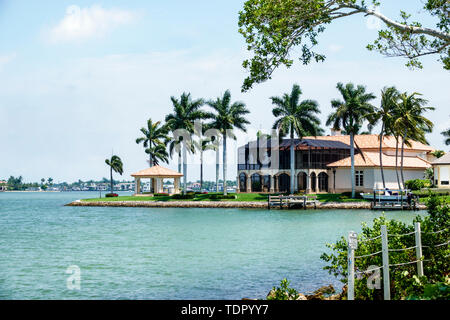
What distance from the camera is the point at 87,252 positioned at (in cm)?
2552

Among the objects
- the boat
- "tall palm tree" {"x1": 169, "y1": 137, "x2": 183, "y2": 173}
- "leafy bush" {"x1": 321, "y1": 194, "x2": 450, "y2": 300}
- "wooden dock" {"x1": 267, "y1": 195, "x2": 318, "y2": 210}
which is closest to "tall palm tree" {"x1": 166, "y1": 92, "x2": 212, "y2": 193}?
"tall palm tree" {"x1": 169, "y1": 137, "x2": 183, "y2": 173}

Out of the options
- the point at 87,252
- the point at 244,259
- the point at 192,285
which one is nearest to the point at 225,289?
the point at 192,285

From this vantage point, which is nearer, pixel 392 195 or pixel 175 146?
pixel 392 195

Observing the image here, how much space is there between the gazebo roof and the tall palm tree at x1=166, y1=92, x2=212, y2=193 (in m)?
2.79

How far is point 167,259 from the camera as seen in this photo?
22.5 metres

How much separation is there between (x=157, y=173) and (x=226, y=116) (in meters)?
13.0

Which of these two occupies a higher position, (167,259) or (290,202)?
(290,202)

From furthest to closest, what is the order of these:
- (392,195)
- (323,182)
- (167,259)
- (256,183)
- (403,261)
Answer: (256,183)
(323,182)
(392,195)
(167,259)
(403,261)

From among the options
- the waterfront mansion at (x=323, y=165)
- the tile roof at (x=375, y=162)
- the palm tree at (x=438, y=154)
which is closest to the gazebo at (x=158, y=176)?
the waterfront mansion at (x=323, y=165)

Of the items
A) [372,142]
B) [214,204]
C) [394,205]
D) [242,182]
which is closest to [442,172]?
[394,205]

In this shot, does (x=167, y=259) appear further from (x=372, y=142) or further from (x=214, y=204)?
(x=372, y=142)

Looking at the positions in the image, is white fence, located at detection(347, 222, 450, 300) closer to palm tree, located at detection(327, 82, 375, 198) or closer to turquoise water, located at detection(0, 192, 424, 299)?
turquoise water, located at detection(0, 192, 424, 299)

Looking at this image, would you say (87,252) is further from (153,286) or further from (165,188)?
(165,188)
